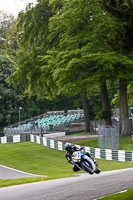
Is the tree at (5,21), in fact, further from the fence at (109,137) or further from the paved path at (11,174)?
the paved path at (11,174)

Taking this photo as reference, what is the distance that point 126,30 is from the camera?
15.1 metres

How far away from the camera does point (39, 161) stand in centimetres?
3309

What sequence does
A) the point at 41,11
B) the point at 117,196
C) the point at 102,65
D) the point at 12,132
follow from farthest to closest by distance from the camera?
the point at 12,132 → the point at 41,11 → the point at 102,65 → the point at 117,196

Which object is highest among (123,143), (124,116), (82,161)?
(124,116)

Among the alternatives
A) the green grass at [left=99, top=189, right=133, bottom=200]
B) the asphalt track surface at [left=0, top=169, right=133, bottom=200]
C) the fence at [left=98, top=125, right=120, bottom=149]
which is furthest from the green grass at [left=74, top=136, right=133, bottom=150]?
the green grass at [left=99, top=189, right=133, bottom=200]

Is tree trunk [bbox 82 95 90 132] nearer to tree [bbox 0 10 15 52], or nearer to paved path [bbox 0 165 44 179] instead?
paved path [bbox 0 165 44 179]

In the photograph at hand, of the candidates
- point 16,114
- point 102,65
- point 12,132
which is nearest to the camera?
point 102,65

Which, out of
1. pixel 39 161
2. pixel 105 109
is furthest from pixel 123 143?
pixel 39 161

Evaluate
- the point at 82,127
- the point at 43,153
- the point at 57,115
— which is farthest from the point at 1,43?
the point at 43,153

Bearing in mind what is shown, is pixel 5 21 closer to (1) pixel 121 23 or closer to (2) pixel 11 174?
(2) pixel 11 174

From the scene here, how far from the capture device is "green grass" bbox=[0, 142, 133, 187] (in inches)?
1083

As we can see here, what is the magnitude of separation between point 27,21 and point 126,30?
3025cm

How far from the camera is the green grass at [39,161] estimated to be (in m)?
27.5

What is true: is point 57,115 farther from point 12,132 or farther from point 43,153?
point 43,153
